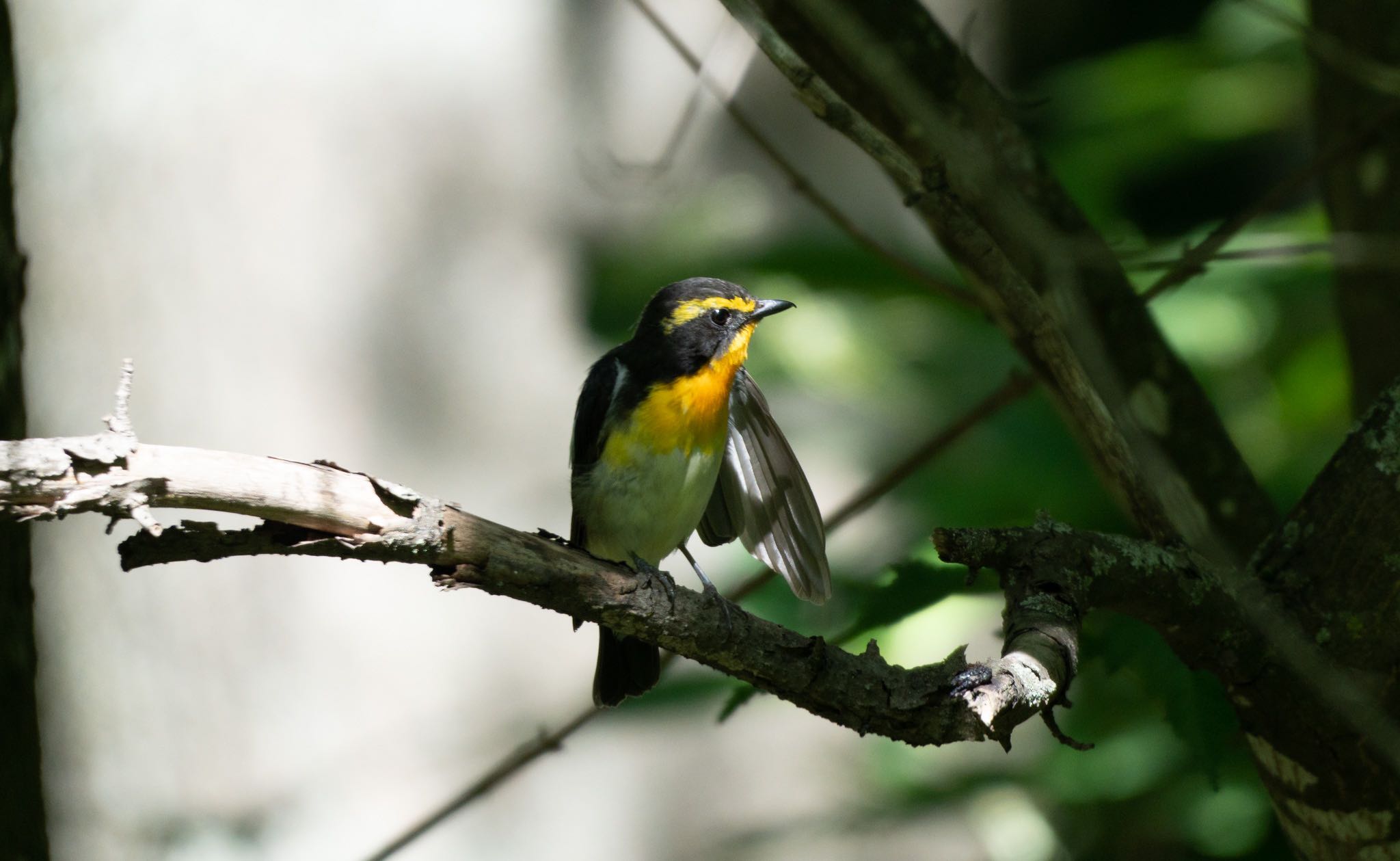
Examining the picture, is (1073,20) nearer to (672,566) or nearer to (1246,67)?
(1246,67)

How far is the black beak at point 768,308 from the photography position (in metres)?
3.62

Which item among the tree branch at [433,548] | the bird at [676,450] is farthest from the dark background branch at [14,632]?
the bird at [676,450]

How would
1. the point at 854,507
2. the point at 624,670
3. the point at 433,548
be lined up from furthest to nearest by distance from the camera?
the point at 624,670 → the point at 854,507 → the point at 433,548

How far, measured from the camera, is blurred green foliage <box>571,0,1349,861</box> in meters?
3.05

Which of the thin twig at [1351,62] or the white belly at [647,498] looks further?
the white belly at [647,498]

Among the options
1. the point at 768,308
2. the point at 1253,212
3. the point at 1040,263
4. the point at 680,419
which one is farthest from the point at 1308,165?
the point at 680,419

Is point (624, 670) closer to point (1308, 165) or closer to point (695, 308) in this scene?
point (695, 308)

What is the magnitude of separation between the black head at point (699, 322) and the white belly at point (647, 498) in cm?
28

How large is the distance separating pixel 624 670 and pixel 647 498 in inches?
20.3

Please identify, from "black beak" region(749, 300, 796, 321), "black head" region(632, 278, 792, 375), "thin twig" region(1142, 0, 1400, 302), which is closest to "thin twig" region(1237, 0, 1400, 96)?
"thin twig" region(1142, 0, 1400, 302)

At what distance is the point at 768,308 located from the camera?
363 centimetres

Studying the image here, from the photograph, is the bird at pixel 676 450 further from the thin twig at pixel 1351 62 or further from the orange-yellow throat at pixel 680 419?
the thin twig at pixel 1351 62

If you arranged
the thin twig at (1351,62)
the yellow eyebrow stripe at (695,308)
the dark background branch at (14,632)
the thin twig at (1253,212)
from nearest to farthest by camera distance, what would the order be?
the dark background branch at (14,632), the thin twig at (1253,212), the thin twig at (1351,62), the yellow eyebrow stripe at (695,308)

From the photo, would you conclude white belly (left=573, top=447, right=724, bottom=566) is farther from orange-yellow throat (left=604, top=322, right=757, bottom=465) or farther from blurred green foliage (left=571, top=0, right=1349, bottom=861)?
blurred green foliage (left=571, top=0, right=1349, bottom=861)
